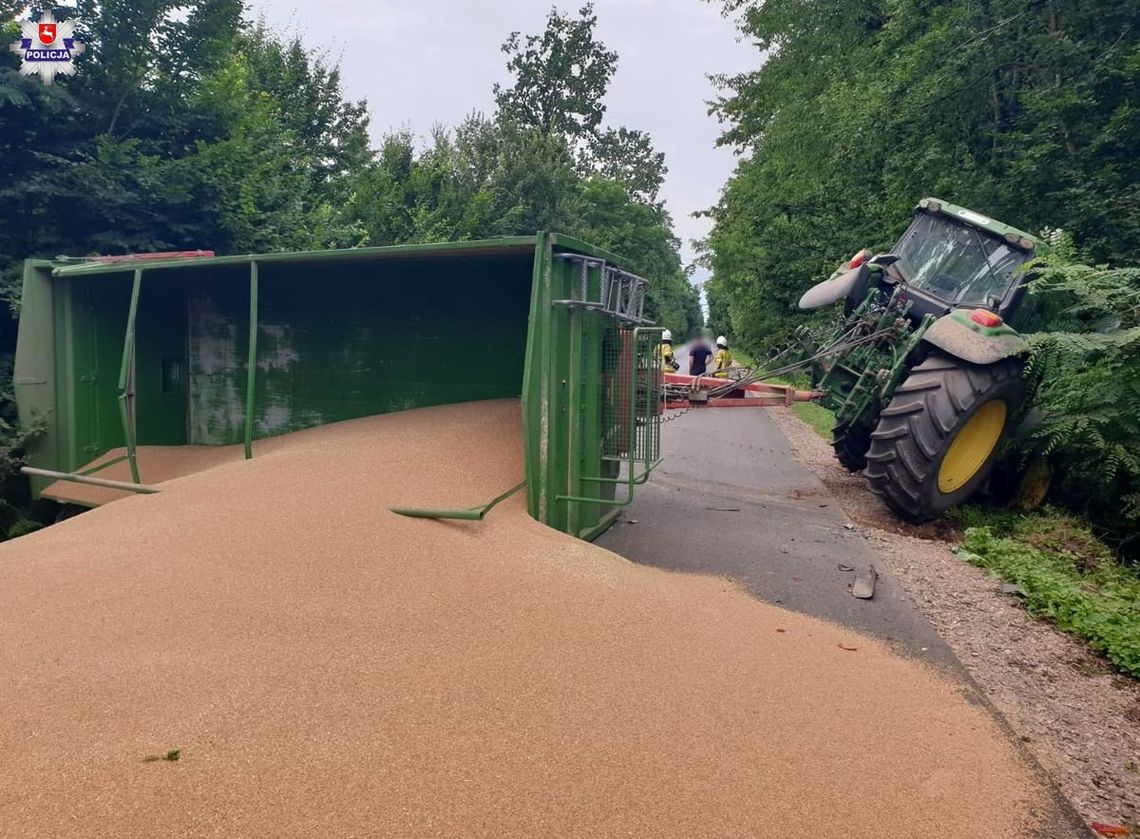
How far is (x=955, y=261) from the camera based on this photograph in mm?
7742

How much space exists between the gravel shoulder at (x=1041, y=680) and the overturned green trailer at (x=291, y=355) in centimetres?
224

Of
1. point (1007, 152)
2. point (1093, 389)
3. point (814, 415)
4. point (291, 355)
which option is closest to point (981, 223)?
point (1093, 389)

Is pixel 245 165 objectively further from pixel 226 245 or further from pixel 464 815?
pixel 464 815

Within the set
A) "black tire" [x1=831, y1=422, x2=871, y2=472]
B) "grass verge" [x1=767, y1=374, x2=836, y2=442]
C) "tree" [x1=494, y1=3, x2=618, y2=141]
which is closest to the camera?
"black tire" [x1=831, y1=422, x2=871, y2=472]

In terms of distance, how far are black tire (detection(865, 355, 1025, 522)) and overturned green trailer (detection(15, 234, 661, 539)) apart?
76.3 inches

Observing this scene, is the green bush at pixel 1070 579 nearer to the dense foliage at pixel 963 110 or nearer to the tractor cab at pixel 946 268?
the tractor cab at pixel 946 268

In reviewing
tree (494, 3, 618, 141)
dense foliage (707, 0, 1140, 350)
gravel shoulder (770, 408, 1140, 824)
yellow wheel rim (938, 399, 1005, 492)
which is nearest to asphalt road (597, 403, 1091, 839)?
gravel shoulder (770, 408, 1140, 824)

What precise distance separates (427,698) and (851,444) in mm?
7141

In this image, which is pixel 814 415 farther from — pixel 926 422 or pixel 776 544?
pixel 776 544

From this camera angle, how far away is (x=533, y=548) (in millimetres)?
4422

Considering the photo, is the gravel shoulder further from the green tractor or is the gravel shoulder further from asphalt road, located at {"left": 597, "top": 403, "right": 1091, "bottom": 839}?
the green tractor

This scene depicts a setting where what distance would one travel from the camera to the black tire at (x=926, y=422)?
6.43m

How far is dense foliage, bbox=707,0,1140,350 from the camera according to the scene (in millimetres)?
9578

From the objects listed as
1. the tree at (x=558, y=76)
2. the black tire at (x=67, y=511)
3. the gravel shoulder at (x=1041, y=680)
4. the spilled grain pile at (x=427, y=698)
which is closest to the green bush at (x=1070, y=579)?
the gravel shoulder at (x=1041, y=680)
